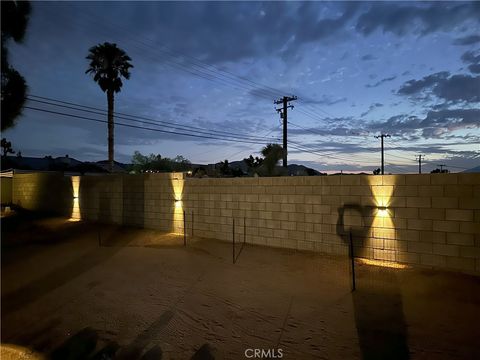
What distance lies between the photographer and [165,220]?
1274 centimetres

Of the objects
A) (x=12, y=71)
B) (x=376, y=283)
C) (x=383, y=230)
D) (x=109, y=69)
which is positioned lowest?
(x=376, y=283)

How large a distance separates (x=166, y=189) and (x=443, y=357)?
34.1ft

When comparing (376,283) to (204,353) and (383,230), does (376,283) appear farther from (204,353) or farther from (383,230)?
(204,353)

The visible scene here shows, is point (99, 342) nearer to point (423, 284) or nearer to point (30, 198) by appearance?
point (423, 284)

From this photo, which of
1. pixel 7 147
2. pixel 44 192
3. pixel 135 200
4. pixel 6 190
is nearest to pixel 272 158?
pixel 135 200

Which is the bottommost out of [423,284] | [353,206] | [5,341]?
[5,341]

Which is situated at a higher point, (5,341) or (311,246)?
(311,246)

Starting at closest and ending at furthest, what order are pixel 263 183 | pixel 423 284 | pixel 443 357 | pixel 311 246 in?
pixel 443 357 < pixel 423 284 < pixel 311 246 < pixel 263 183

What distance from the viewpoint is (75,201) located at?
665 inches

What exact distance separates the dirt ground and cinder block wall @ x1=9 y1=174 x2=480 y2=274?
1.72 ft

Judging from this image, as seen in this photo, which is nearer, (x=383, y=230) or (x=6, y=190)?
(x=383, y=230)

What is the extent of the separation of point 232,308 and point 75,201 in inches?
551

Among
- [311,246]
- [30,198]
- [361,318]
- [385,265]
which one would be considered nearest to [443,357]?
[361,318]

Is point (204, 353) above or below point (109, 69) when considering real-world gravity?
below
